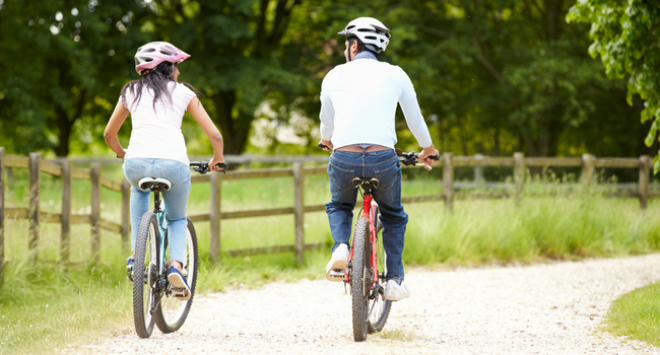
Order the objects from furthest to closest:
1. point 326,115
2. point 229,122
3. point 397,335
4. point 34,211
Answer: point 229,122 < point 34,211 < point 397,335 < point 326,115

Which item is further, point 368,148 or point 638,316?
point 638,316

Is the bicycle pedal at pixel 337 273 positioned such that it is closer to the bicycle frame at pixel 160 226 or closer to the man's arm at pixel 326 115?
the man's arm at pixel 326 115

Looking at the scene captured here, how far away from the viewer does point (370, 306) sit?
171 inches

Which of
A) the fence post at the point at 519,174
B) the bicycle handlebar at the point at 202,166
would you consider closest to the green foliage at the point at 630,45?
the fence post at the point at 519,174

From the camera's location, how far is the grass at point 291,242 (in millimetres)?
4816

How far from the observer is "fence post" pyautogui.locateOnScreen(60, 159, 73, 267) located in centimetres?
662

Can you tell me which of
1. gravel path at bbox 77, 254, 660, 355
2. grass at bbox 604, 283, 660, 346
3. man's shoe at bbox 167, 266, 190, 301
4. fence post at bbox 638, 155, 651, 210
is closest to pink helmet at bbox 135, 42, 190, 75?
man's shoe at bbox 167, 266, 190, 301

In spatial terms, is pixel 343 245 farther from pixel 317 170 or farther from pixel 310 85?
pixel 310 85

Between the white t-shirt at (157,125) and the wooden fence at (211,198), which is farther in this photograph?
the wooden fence at (211,198)

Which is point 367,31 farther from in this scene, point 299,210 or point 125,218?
point 125,218

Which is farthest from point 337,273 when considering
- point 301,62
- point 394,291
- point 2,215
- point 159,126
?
point 301,62

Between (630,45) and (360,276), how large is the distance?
13.3ft

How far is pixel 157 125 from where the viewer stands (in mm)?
3951

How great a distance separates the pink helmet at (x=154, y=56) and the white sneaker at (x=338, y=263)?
4.72ft
